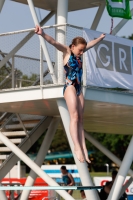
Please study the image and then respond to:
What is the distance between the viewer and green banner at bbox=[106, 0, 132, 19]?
1933 centimetres

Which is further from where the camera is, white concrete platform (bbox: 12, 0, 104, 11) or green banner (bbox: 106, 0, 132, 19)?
white concrete platform (bbox: 12, 0, 104, 11)

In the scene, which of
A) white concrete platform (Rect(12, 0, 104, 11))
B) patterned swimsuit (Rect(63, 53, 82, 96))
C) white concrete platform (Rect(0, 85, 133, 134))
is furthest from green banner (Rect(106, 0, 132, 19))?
patterned swimsuit (Rect(63, 53, 82, 96))

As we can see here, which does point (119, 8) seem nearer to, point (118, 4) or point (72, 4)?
point (118, 4)

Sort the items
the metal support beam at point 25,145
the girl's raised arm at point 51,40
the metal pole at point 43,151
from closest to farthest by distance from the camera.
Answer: the girl's raised arm at point 51,40 → the metal pole at point 43,151 → the metal support beam at point 25,145

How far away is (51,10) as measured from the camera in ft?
75.4

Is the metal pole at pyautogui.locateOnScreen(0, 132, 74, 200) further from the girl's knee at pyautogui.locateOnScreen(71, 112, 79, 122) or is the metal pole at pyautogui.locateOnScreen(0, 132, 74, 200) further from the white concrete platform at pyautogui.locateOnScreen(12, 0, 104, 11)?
the girl's knee at pyautogui.locateOnScreen(71, 112, 79, 122)

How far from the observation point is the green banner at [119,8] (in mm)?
19328

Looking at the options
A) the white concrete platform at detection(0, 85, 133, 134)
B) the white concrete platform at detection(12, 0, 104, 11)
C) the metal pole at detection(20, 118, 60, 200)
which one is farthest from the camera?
the metal pole at detection(20, 118, 60, 200)

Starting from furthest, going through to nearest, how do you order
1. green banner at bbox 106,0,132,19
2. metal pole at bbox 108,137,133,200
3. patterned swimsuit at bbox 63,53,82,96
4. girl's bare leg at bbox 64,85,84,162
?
green banner at bbox 106,0,132,19 → metal pole at bbox 108,137,133,200 → patterned swimsuit at bbox 63,53,82,96 → girl's bare leg at bbox 64,85,84,162

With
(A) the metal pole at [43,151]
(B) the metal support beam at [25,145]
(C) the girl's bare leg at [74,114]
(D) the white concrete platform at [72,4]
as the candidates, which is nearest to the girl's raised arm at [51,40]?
(C) the girl's bare leg at [74,114]

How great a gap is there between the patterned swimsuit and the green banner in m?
8.78

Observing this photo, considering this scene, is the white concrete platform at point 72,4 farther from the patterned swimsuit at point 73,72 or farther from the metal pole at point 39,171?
the patterned swimsuit at point 73,72

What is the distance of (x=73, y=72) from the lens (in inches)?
421

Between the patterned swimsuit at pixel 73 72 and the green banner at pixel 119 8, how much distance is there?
8780 mm
